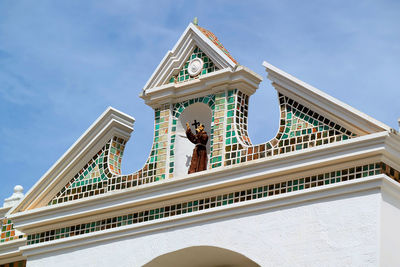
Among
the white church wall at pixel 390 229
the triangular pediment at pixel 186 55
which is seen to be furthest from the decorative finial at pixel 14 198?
the white church wall at pixel 390 229

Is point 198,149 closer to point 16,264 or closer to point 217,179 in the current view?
point 217,179

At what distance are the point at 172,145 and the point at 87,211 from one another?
5.20 feet

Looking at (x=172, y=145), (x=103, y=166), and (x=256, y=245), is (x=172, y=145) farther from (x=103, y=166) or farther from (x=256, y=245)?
(x=256, y=245)

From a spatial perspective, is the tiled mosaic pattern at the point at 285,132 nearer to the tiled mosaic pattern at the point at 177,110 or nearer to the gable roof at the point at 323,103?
the gable roof at the point at 323,103

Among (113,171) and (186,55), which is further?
(113,171)

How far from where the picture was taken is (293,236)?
14.0 metres

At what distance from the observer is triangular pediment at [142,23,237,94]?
1579 cm

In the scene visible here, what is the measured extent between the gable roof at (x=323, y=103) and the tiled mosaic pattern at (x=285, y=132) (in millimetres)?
99

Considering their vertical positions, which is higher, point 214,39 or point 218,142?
point 214,39

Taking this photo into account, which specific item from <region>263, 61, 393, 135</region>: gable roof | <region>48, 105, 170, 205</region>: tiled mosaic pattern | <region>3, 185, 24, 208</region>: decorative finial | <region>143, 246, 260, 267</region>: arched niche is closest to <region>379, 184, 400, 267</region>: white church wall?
<region>263, 61, 393, 135</region>: gable roof

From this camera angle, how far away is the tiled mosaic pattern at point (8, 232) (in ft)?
59.1

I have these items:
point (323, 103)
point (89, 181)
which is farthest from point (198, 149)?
point (323, 103)

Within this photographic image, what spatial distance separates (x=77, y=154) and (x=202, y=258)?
272 centimetres

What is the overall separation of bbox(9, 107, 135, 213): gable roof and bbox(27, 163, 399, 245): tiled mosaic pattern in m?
0.56
